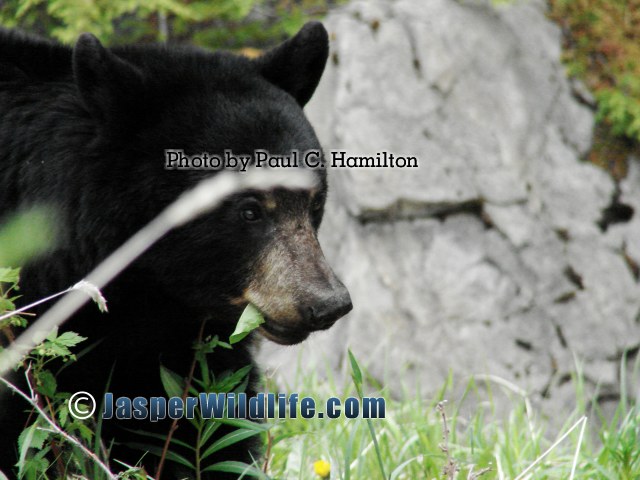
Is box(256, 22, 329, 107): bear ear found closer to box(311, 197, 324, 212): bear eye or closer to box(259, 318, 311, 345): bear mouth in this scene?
box(311, 197, 324, 212): bear eye

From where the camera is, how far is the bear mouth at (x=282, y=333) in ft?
9.18

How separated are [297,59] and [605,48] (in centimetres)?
370

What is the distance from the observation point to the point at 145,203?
2.93 meters

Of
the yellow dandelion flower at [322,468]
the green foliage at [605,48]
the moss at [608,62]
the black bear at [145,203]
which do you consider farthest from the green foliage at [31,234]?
the green foliage at [605,48]

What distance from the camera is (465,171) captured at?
5.95 m

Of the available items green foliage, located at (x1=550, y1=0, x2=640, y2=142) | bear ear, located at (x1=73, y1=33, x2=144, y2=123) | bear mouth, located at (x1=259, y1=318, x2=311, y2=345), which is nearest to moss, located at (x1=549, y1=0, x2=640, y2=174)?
green foliage, located at (x1=550, y1=0, x2=640, y2=142)

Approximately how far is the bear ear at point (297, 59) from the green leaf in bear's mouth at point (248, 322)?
35.5 inches

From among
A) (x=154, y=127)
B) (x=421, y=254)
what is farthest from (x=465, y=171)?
(x=154, y=127)

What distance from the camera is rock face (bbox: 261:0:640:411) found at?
580 cm

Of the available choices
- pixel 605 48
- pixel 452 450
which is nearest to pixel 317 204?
pixel 452 450

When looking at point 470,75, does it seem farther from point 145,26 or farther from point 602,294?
point 145,26

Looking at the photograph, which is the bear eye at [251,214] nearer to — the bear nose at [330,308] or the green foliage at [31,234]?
the bear nose at [330,308]

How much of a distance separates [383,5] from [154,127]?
3.72 m

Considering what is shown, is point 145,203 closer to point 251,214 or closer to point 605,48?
point 251,214
